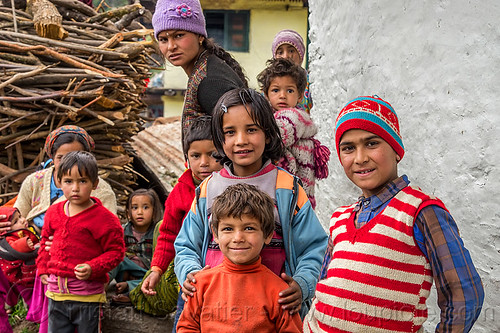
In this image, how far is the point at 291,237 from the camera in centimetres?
208

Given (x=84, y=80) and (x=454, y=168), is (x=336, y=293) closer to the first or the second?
(x=454, y=168)

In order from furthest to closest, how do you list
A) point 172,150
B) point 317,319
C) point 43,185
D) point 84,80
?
1. point 172,150
2. point 84,80
3. point 43,185
4. point 317,319

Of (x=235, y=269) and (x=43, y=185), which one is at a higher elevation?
(x=43, y=185)

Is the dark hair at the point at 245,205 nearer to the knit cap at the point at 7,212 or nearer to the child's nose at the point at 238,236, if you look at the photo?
the child's nose at the point at 238,236

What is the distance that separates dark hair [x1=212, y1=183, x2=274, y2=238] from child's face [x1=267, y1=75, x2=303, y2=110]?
1339mm

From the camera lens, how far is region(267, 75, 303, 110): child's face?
321cm

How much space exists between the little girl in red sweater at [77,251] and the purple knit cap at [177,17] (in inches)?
40.7

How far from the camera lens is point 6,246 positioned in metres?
3.50

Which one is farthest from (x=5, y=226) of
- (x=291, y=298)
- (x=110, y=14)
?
(x=110, y=14)

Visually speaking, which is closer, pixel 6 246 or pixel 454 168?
pixel 454 168

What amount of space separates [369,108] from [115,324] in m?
2.95

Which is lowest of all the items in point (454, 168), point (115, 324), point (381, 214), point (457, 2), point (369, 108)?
point (115, 324)

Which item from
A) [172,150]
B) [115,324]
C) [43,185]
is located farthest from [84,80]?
[172,150]

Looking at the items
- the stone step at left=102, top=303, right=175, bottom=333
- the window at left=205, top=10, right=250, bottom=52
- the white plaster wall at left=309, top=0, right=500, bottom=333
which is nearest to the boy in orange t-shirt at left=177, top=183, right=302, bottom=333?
the white plaster wall at left=309, top=0, right=500, bottom=333
